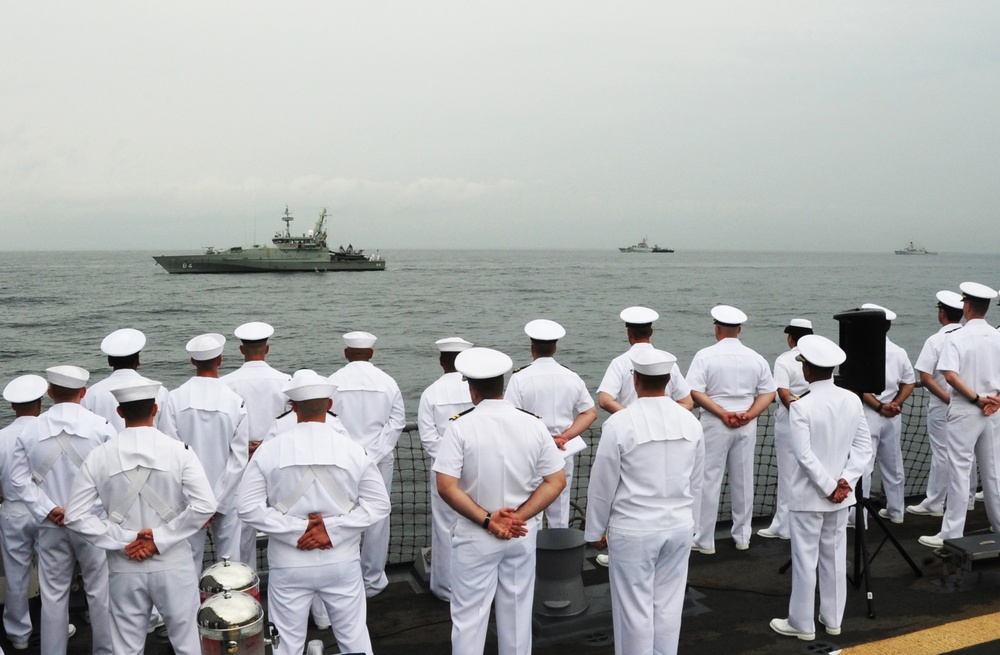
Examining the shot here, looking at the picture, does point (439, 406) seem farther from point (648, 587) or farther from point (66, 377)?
point (66, 377)

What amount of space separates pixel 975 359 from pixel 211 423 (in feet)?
19.0

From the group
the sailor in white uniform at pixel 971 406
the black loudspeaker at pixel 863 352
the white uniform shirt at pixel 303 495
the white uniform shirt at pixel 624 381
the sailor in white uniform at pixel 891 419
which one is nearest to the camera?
the white uniform shirt at pixel 303 495

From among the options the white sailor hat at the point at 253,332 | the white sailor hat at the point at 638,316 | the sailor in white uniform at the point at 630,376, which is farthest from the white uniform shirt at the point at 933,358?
the white sailor hat at the point at 253,332

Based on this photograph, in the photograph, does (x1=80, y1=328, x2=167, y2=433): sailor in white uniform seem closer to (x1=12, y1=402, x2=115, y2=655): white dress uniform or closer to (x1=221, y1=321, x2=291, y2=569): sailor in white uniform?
(x1=12, y1=402, x2=115, y2=655): white dress uniform

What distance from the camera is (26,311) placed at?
59781 millimetres

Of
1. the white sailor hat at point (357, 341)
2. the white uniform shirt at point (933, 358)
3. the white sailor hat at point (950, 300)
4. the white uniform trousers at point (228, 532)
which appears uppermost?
the white sailor hat at point (950, 300)

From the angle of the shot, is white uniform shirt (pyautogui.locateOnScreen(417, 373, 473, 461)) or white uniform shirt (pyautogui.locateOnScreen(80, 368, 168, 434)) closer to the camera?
white uniform shirt (pyautogui.locateOnScreen(80, 368, 168, 434))

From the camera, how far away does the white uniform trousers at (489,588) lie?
13.8 ft

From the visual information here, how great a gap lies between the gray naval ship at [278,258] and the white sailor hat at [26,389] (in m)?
90.6

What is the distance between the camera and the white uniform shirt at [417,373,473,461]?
19.3 feet

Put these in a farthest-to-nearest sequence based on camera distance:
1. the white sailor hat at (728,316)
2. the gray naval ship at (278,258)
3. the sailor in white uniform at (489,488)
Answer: the gray naval ship at (278,258) < the white sailor hat at (728,316) < the sailor in white uniform at (489,488)

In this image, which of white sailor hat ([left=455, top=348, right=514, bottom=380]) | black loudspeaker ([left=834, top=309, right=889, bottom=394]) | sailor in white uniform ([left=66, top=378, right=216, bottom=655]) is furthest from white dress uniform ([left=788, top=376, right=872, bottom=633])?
sailor in white uniform ([left=66, top=378, right=216, bottom=655])

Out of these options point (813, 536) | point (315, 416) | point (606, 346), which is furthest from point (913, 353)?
point (315, 416)

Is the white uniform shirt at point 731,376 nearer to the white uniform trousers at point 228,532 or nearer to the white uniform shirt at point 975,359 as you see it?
the white uniform shirt at point 975,359
